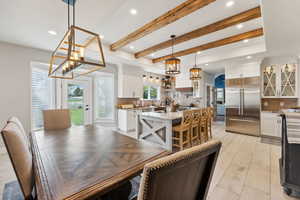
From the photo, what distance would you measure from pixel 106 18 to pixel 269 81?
5.14 m

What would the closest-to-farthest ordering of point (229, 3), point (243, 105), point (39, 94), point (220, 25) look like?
point (229, 3), point (220, 25), point (39, 94), point (243, 105)

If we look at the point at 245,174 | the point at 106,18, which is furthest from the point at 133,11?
the point at 245,174

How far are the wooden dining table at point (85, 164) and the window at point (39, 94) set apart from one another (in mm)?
2806

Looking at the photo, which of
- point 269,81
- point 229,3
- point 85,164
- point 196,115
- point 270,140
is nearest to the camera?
point 85,164

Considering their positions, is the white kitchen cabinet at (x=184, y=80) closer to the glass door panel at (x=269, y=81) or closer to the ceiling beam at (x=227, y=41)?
the ceiling beam at (x=227, y=41)

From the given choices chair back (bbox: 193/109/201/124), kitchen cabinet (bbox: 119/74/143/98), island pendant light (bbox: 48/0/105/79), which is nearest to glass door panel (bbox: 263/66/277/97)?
chair back (bbox: 193/109/201/124)

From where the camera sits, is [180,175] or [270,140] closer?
[180,175]

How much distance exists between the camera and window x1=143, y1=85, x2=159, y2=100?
7320mm

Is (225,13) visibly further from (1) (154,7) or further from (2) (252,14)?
(1) (154,7)

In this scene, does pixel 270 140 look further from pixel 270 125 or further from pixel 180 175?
pixel 180 175

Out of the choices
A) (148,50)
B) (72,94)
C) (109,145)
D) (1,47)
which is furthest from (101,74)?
(109,145)

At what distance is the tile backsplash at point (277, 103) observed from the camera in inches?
161

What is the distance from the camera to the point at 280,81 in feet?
13.6

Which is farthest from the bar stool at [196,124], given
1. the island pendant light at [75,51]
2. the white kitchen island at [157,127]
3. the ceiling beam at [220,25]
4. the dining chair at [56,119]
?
the dining chair at [56,119]
